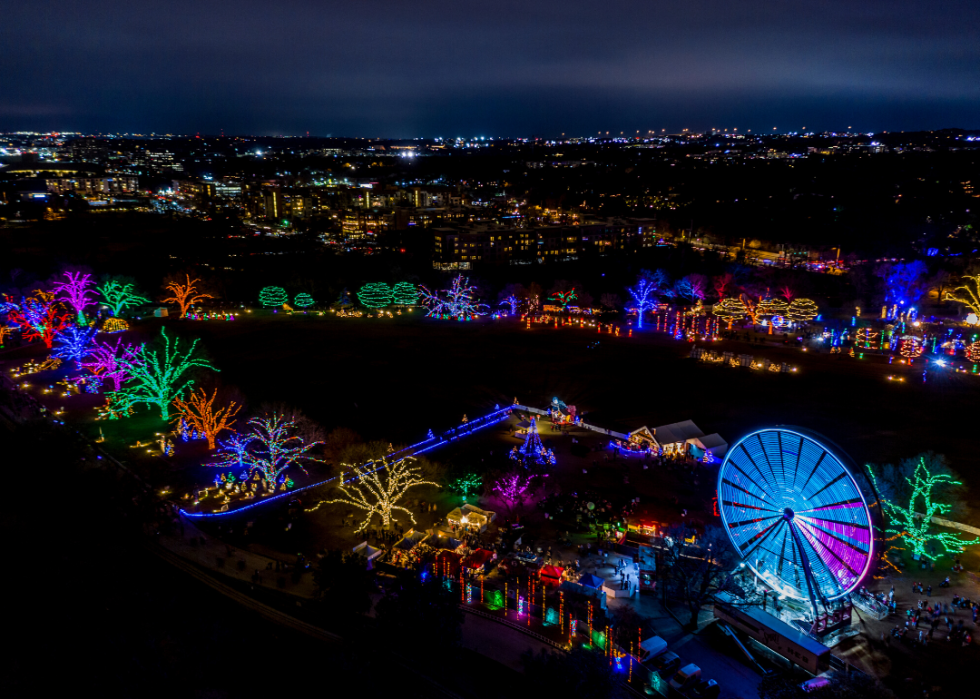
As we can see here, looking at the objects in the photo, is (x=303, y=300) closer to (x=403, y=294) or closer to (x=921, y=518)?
(x=403, y=294)

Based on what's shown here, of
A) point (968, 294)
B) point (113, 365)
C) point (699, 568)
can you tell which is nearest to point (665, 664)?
point (699, 568)

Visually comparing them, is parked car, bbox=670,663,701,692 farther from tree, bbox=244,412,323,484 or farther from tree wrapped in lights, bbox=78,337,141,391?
tree wrapped in lights, bbox=78,337,141,391

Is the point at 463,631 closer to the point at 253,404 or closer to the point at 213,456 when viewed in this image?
the point at 213,456

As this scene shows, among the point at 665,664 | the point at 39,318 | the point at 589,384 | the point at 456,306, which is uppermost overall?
the point at 39,318

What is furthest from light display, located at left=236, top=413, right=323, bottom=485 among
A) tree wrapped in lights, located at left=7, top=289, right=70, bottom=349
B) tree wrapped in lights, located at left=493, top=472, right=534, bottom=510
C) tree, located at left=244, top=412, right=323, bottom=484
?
tree wrapped in lights, located at left=7, top=289, right=70, bottom=349

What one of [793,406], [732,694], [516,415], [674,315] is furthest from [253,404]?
[674,315]

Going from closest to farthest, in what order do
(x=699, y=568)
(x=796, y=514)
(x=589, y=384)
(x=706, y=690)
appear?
(x=706, y=690)
(x=796, y=514)
(x=699, y=568)
(x=589, y=384)
